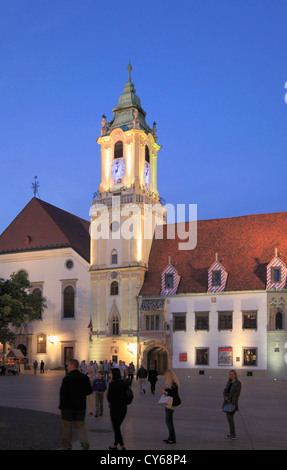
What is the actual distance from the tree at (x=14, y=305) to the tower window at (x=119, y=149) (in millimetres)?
16213

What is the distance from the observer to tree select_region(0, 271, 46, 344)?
52094mm

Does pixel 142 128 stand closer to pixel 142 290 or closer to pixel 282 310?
pixel 142 290

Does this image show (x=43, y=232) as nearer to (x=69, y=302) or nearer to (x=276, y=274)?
(x=69, y=302)

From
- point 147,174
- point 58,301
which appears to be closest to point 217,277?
point 147,174

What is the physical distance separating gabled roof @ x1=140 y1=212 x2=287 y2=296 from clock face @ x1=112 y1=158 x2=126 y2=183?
25.3 ft

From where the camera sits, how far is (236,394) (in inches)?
584

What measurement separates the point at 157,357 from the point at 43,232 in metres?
19.1

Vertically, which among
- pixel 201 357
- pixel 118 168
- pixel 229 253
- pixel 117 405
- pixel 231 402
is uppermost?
pixel 118 168

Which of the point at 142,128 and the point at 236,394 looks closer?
the point at 236,394

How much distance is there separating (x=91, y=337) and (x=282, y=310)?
18.9 meters

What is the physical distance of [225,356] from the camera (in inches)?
2057

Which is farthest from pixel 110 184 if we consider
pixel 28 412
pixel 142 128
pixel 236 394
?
pixel 236 394

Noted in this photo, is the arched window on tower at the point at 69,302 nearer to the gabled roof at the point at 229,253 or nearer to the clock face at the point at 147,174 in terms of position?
the gabled roof at the point at 229,253
